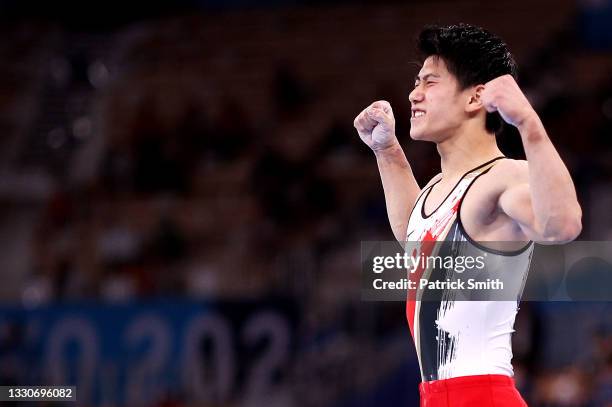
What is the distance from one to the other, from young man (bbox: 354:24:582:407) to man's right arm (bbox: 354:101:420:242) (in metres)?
0.20

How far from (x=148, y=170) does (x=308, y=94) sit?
2.74 metres

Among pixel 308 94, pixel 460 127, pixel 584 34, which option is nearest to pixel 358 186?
pixel 308 94

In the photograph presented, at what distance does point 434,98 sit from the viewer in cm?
364

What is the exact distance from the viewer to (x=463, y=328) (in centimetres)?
342

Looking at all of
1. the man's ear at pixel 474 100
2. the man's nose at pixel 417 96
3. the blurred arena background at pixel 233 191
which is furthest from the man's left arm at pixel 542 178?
the blurred arena background at pixel 233 191

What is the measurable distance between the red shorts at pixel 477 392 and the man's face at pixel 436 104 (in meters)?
0.94

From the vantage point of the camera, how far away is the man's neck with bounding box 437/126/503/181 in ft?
11.8

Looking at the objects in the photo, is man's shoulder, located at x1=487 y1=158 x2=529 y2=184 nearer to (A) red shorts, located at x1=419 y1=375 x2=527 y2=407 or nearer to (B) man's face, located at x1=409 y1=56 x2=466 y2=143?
(B) man's face, located at x1=409 y1=56 x2=466 y2=143

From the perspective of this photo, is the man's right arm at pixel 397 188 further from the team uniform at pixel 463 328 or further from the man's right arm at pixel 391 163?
the team uniform at pixel 463 328

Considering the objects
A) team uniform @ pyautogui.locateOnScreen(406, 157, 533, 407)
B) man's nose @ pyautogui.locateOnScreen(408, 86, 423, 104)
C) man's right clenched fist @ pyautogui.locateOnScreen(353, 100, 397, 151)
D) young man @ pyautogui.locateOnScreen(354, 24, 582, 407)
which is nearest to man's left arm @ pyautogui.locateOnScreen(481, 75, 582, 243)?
young man @ pyautogui.locateOnScreen(354, 24, 582, 407)

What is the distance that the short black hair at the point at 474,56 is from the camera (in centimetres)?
359

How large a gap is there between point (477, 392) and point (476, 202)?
0.66 meters

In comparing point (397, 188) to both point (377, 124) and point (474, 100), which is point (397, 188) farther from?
point (474, 100)

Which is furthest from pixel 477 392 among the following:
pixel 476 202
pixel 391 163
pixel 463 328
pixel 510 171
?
pixel 391 163
